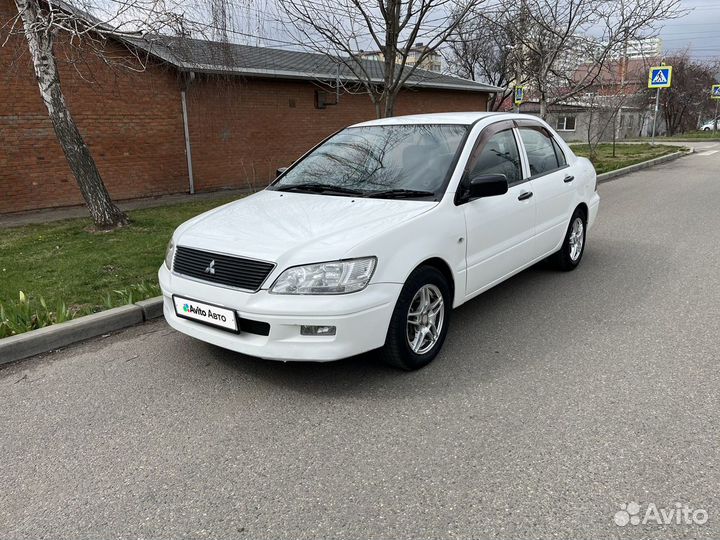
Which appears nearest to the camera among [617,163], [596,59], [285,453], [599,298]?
[285,453]

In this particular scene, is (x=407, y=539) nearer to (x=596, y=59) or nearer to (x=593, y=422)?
(x=593, y=422)

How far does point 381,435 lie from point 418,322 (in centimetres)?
97

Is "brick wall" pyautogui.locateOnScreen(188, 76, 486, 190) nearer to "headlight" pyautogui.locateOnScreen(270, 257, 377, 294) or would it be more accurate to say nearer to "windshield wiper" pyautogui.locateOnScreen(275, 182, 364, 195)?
"windshield wiper" pyautogui.locateOnScreen(275, 182, 364, 195)

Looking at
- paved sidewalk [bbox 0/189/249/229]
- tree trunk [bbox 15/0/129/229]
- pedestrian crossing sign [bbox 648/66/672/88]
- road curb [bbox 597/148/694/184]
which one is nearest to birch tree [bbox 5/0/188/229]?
tree trunk [bbox 15/0/129/229]

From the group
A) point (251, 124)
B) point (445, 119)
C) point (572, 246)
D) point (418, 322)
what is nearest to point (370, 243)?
point (418, 322)

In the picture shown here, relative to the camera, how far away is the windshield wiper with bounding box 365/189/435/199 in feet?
13.3

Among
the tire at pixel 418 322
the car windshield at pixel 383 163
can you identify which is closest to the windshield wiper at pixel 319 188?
the car windshield at pixel 383 163

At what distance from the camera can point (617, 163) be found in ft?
58.4

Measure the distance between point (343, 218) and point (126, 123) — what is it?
9.71m

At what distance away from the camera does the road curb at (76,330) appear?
4.22 metres

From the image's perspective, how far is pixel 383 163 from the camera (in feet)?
14.8

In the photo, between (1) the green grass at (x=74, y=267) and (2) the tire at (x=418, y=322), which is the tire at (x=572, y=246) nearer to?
(2) the tire at (x=418, y=322)

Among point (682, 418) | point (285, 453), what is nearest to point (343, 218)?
point (285, 453)

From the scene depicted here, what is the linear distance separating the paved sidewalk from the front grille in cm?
699
